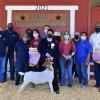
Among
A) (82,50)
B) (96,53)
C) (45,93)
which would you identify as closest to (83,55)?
(82,50)

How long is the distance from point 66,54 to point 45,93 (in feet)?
4.55

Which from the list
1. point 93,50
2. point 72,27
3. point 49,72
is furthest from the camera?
point 72,27

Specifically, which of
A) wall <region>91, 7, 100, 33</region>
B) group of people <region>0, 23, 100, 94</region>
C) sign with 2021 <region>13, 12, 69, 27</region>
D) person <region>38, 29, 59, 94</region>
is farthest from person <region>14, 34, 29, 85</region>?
wall <region>91, 7, 100, 33</region>

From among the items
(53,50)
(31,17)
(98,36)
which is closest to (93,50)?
(98,36)

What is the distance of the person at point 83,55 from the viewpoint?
15148 millimetres

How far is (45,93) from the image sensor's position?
14508mm

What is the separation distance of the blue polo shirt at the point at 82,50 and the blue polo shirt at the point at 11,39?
6.90 feet

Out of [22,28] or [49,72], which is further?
[22,28]

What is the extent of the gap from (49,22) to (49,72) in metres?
2.59

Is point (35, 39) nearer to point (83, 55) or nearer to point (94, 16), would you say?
point (83, 55)

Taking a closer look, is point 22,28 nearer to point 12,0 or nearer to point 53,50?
point 12,0

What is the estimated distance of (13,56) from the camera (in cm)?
1596

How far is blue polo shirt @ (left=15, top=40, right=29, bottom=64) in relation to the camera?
49.5 feet

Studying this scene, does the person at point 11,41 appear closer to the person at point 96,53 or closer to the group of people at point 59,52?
the group of people at point 59,52
